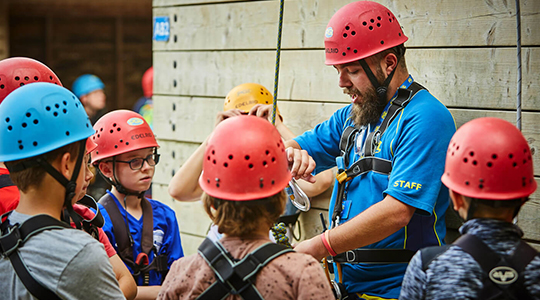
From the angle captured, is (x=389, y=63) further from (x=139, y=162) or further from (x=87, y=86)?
(x=87, y=86)

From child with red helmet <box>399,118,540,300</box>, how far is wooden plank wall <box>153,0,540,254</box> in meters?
1.25

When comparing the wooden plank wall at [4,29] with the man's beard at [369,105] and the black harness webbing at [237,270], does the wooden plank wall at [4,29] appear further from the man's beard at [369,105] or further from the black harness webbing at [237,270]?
the black harness webbing at [237,270]

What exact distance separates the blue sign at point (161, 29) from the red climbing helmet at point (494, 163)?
3.56 meters

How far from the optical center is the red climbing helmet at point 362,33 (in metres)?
2.68

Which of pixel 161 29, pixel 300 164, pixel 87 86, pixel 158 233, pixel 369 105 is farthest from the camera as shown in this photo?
pixel 87 86

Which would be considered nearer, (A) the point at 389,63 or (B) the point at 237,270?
(B) the point at 237,270

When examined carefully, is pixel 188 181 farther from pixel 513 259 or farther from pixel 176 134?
pixel 513 259

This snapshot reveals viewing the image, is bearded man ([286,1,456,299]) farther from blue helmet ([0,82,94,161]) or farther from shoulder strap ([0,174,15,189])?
shoulder strap ([0,174,15,189])

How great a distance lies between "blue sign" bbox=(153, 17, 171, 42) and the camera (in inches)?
189

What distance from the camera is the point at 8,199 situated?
2504 millimetres

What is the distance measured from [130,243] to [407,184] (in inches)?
63.4

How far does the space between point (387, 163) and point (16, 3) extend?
378 inches

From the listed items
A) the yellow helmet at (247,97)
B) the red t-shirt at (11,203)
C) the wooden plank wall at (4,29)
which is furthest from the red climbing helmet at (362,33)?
the wooden plank wall at (4,29)

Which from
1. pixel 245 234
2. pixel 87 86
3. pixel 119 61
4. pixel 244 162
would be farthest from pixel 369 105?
pixel 119 61
